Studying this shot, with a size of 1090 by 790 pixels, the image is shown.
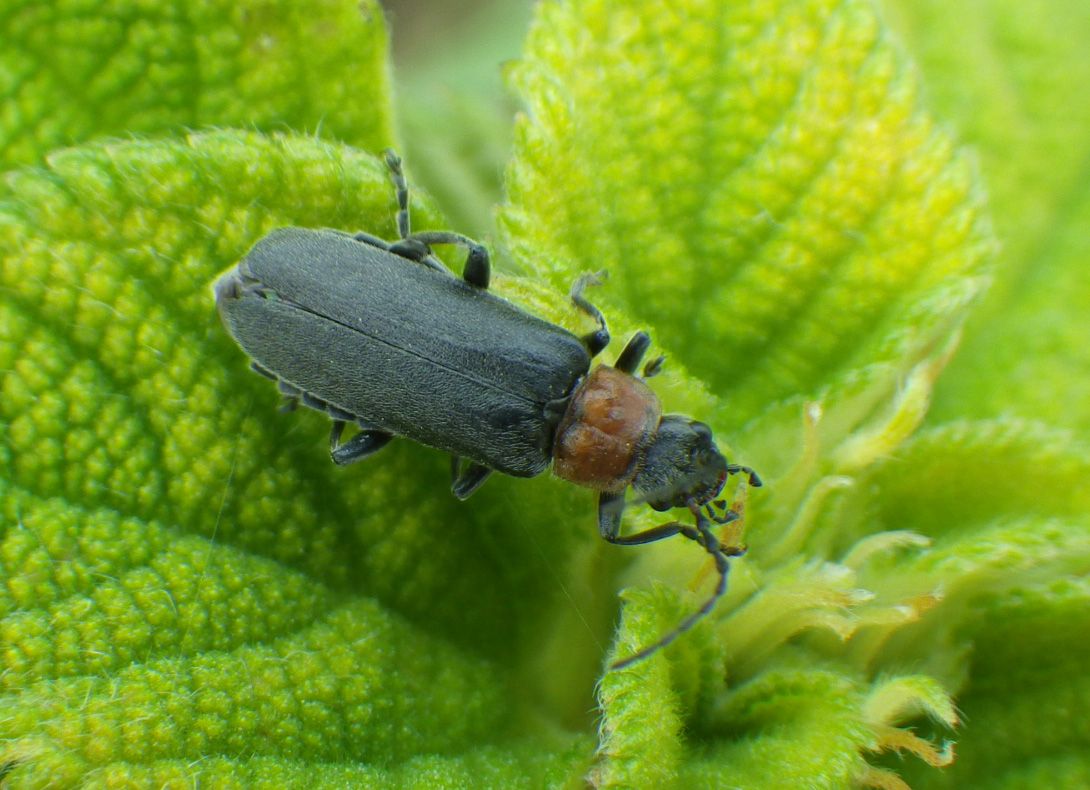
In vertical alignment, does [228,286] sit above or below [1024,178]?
below

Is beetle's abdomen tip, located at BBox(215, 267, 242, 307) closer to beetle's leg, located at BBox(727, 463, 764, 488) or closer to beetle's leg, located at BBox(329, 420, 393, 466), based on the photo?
beetle's leg, located at BBox(329, 420, 393, 466)

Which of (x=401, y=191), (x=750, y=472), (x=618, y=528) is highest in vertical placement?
(x=401, y=191)

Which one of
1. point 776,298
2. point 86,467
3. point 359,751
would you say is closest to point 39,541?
point 86,467

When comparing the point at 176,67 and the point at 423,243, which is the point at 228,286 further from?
→ the point at 176,67

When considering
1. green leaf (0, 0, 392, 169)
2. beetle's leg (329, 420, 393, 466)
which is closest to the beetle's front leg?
beetle's leg (329, 420, 393, 466)

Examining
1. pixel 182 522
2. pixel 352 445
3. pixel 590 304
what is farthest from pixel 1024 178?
pixel 182 522

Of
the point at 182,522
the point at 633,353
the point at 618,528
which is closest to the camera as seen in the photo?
the point at 182,522

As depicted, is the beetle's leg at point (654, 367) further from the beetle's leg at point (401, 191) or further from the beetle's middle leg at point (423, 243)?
the beetle's leg at point (401, 191)
